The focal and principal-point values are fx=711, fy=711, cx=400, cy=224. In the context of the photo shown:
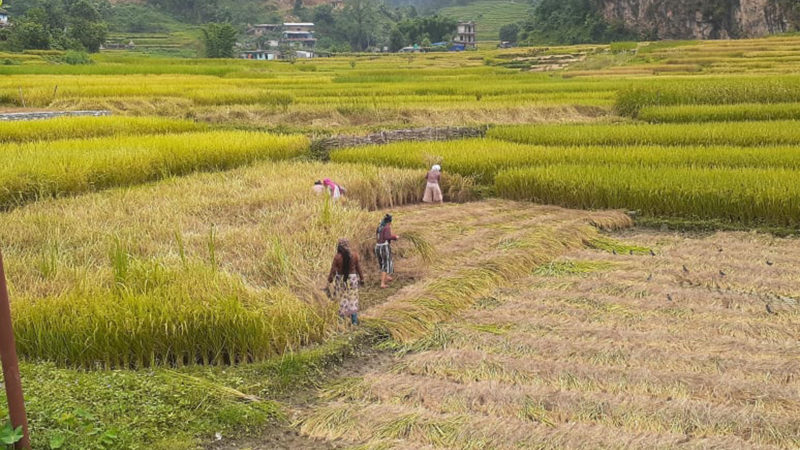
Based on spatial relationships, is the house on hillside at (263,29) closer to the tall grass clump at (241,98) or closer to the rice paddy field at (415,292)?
the tall grass clump at (241,98)

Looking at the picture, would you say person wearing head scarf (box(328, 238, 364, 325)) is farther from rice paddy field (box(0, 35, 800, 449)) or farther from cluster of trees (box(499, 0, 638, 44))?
cluster of trees (box(499, 0, 638, 44))

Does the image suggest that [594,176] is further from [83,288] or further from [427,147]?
[83,288]

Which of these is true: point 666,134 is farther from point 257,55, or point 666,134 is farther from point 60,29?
point 257,55

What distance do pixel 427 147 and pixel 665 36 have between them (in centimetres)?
4411

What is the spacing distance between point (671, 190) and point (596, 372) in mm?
4417

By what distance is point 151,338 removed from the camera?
408 centimetres

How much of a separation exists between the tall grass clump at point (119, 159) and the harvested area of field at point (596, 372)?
5228 millimetres

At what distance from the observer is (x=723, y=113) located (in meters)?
13.5

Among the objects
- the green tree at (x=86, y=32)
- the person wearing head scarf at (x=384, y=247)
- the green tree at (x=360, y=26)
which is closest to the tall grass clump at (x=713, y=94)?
the person wearing head scarf at (x=384, y=247)

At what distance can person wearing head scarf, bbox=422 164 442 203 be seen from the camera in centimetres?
877

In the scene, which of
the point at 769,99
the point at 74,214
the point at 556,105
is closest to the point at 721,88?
the point at 769,99

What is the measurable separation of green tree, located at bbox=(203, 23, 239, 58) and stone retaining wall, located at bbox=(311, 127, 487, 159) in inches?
1328

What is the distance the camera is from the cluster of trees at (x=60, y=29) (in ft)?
117

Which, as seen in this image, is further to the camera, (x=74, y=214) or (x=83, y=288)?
(x=74, y=214)
